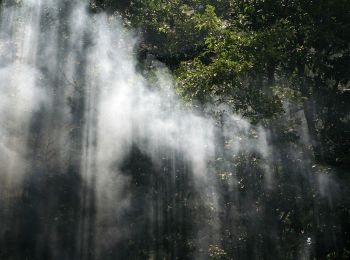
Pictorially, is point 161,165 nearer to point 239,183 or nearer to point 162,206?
point 162,206

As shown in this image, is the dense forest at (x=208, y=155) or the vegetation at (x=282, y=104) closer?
the vegetation at (x=282, y=104)

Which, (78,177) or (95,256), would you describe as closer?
(95,256)

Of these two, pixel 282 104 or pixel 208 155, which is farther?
pixel 208 155

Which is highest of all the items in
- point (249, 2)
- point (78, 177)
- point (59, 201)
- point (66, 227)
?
point (249, 2)

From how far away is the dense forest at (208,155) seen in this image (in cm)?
793

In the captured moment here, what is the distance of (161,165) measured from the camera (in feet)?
33.7

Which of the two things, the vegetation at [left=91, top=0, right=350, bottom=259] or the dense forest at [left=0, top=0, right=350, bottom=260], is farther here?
the dense forest at [left=0, top=0, right=350, bottom=260]

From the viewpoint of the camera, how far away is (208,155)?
980 cm

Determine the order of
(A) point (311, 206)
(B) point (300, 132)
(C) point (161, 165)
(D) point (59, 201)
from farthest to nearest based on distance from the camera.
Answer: (C) point (161, 165), (B) point (300, 132), (D) point (59, 201), (A) point (311, 206)

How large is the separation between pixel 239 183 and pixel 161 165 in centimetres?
223

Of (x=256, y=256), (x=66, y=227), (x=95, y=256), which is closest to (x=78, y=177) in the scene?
(x=66, y=227)

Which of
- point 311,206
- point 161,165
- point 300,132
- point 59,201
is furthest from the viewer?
point 161,165

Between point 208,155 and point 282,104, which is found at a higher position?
point 282,104

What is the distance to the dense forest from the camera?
793cm
